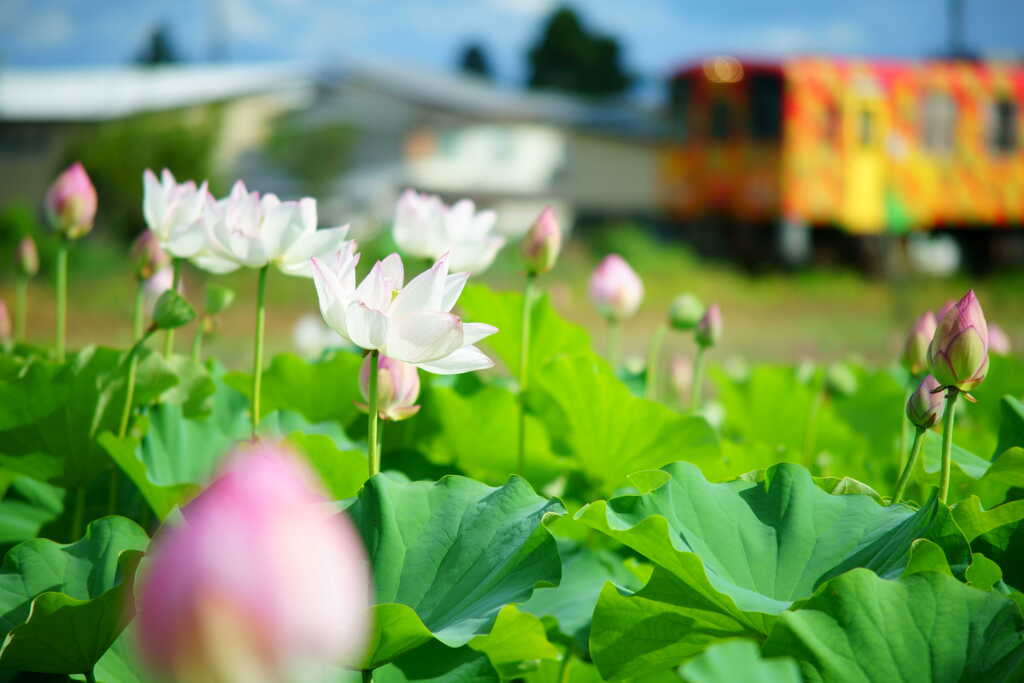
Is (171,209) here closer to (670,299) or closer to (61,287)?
(61,287)

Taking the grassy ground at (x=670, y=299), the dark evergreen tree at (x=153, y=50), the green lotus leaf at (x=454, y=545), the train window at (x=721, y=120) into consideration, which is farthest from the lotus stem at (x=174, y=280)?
the dark evergreen tree at (x=153, y=50)

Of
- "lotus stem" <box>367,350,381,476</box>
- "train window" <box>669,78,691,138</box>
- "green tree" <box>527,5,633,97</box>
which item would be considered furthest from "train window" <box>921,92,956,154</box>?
"green tree" <box>527,5,633,97</box>

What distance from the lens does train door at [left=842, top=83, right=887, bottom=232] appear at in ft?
35.6

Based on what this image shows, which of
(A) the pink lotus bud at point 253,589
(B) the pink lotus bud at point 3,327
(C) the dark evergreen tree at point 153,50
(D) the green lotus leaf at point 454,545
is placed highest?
(A) the pink lotus bud at point 253,589

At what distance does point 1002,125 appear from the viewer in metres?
11.4

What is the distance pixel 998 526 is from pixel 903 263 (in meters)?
11.1

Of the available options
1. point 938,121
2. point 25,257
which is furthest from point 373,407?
point 938,121

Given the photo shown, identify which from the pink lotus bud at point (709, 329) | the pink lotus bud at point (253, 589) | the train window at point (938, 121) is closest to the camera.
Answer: the pink lotus bud at point (253, 589)

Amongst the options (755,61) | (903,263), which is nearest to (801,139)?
(755,61)

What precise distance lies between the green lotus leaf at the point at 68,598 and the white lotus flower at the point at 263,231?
0.26 metres

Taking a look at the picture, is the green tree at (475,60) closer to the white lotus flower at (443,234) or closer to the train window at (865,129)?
the train window at (865,129)

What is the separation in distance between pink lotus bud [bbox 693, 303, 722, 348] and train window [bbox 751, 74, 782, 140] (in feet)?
32.8

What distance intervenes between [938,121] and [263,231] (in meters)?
11.5

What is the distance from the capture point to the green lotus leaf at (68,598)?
0.65m
